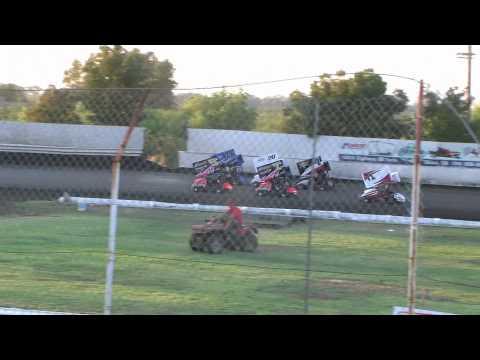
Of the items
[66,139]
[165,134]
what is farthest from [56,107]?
[165,134]

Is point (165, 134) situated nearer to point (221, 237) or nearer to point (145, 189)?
point (145, 189)

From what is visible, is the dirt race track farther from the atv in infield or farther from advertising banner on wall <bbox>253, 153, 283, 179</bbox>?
the atv in infield

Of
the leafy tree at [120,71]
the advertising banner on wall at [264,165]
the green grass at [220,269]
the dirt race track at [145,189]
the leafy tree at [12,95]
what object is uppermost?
the leafy tree at [120,71]

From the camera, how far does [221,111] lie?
6.51 metres

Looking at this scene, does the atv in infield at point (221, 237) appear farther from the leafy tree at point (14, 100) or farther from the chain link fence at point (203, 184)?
the leafy tree at point (14, 100)

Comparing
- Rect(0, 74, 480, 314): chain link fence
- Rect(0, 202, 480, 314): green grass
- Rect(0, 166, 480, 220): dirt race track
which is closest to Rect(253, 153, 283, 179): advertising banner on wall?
Rect(0, 74, 480, 314): chain link fence

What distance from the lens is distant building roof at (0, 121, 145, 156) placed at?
5.86 meters

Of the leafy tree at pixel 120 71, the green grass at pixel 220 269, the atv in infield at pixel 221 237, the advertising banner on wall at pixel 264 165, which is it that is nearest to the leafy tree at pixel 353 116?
the advertising banner on wall at pixel 264 165

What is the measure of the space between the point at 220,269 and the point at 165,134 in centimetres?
435

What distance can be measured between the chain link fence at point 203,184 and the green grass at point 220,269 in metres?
0.04

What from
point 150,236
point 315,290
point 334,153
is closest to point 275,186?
point 334,153

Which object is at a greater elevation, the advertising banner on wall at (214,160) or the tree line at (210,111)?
the tree line at (210,111)

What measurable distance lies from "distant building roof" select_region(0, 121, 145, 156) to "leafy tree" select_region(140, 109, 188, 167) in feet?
0.29

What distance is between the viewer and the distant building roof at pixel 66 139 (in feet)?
19.2
